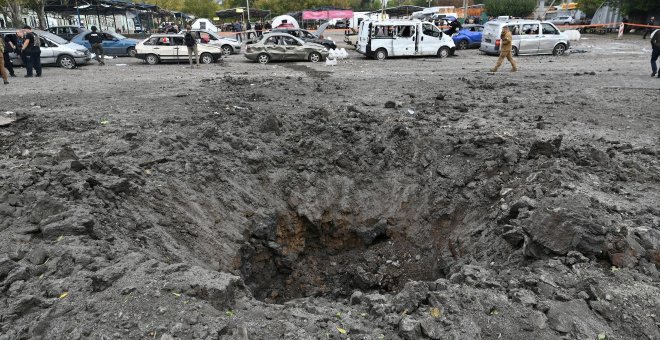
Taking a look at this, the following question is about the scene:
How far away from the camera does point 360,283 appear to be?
5.78 m

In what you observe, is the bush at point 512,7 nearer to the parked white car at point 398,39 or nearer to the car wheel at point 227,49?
the parked white car at point 398,39

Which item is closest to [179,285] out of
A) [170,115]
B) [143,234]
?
[143,234]

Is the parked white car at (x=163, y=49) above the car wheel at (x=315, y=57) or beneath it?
above

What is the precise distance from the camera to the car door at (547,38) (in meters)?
20.4

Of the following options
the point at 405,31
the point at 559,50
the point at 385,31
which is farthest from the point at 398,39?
the point at 559,50

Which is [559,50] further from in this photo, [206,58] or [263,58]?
[206,58]

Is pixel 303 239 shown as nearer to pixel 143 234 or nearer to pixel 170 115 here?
pixel 143 234

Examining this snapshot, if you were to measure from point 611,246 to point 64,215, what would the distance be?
5145 millimetres

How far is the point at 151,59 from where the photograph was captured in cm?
1933

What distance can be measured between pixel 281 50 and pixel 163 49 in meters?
5.28

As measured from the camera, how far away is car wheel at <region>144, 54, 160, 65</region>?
1925cm

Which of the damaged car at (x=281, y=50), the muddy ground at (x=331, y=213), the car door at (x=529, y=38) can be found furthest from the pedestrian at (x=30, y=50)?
the car door at (x=529, y=38)

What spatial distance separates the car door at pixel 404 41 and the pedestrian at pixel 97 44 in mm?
13526

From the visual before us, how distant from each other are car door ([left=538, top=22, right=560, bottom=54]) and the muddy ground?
361 inches
